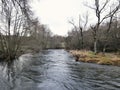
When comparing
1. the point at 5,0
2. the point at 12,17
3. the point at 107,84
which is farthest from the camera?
the point at 12,17

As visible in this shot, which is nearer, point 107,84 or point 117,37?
point 107,84

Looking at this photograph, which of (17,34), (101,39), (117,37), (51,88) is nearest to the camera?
(51,88)

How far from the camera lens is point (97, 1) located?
1143 inches

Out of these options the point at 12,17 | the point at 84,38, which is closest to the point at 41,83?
the point at 12,17

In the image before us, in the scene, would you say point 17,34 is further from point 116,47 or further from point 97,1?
point 116,47

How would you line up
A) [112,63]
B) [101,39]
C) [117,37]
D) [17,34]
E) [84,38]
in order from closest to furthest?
[112,63] → [17,34] → [117,37] → [101,39] → [84,38]

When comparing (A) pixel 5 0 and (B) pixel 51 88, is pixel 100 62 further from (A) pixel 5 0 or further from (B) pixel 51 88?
(A) pixel 5 0

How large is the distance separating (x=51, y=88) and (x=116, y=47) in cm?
2687

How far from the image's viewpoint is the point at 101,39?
37.3 meters

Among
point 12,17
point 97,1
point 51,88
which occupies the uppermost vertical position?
point 97,1

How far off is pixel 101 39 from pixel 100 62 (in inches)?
664

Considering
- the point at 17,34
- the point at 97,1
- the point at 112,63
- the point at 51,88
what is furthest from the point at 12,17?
the point at 51,88

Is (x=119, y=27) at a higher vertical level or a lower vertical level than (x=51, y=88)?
higher

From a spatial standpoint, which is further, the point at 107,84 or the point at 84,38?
the point at 84,38
